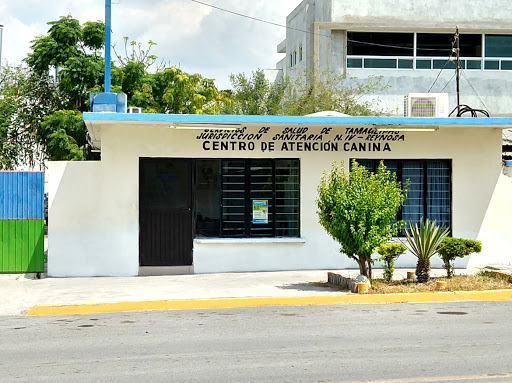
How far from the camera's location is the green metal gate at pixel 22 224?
1703cm

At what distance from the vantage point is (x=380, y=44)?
133 ft

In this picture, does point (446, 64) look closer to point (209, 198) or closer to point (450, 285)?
point (209, 198)

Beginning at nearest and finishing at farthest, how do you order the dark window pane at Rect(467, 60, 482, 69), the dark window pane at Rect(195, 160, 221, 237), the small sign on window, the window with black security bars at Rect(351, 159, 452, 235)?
the dark window pane at Rect(195, 160, 221, 237) → the small sign on window → the window with black security bars at Rect(351, 159, 452, 235) → the dark window pane at Rect(467, 60, 482, 69)

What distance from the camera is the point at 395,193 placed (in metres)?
14.6

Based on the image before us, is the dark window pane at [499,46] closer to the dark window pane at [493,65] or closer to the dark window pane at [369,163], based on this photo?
the dark window pane at [493,65]

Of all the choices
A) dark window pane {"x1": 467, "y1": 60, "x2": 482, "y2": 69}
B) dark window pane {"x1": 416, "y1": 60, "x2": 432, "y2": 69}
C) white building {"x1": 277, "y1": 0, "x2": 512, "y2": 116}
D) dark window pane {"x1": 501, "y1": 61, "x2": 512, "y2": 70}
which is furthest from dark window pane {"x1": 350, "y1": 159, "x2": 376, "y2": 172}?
dark window pane {"x1": 501, "y1": 61, "x2": 512, "y2": 70}

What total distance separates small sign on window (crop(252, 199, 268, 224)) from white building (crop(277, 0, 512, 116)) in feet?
77.7

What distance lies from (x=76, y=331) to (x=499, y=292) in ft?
24.4

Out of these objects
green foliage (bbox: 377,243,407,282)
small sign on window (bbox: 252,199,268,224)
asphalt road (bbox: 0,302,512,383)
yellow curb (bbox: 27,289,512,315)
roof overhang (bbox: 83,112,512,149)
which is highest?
roof overhang (bbox: 83,112,512,149)

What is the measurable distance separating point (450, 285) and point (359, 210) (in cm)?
228

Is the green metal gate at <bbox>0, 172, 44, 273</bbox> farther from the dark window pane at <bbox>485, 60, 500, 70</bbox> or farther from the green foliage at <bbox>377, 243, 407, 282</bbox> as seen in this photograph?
the dark window pane at <bbox>485, 60, 500, 70</bbox>

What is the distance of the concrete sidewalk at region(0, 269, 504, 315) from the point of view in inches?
543

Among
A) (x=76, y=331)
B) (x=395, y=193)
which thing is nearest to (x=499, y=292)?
(x=395, y=193)

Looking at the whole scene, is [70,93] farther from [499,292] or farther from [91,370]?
[91,370]
